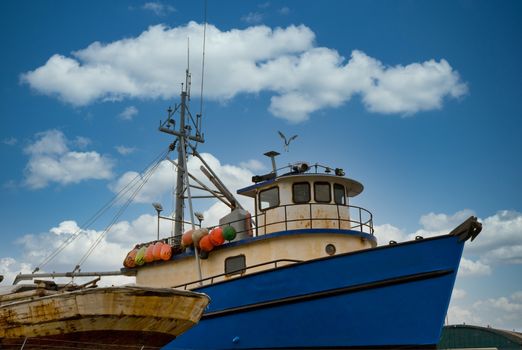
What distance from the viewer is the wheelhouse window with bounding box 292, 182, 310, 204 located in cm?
1495

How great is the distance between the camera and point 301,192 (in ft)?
49.2

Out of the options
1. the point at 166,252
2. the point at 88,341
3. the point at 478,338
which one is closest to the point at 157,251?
the point at 166,252

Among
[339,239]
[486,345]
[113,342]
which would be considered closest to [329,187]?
[339,239]

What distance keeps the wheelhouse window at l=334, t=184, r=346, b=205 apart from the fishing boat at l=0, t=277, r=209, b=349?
692cm

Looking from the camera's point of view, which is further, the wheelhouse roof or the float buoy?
the wheelhouse roof

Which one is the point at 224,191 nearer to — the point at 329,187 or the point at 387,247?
the point at 329,187

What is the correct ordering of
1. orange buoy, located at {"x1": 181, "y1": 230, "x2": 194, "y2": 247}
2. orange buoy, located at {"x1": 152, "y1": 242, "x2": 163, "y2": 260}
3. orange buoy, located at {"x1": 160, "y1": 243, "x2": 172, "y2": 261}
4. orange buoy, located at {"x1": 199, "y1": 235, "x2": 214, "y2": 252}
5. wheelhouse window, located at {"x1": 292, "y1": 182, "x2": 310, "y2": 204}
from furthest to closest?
orange buoy, located at {"x1": 152, "y1": 242, "x2": 163, "y2": 260}
orange buoy, located at {"x1": 160, "y1": 243, "x2": 172, "y2": 261}
orange buoy, located at {"x1": 181, "y1": 230, "x2": 194, "y2": 247}
wheelhouse window, located at {"x1": 292, "y1": 182, "x2": 310, "y2": 204}
orange buoy, located at {"x1": 199, "y1": 235, "x2": 214, "y2": 252}

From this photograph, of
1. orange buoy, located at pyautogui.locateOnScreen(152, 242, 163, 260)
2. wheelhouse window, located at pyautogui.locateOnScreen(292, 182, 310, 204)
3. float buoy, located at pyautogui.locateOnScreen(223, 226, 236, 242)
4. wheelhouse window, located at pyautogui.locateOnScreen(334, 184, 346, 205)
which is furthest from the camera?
orange buoy, located at pyautogui.locateOnScreen(152, 242, 163, 260)

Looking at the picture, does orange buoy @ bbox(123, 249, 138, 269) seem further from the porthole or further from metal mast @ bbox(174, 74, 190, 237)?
the porthole

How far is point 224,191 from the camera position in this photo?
701 inches

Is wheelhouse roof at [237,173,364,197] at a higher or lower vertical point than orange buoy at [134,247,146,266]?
higher

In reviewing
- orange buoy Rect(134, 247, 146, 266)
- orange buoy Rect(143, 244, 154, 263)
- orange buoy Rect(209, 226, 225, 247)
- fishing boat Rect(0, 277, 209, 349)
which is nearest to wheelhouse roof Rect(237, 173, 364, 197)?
orange buoy Rect(209, 226, 225, 247)

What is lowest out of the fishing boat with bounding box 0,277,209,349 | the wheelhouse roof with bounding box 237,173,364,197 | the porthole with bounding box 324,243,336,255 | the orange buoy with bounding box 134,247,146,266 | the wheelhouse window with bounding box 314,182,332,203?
the fishing boat with bounding box 0,277,209,349

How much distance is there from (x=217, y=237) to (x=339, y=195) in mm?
3713
